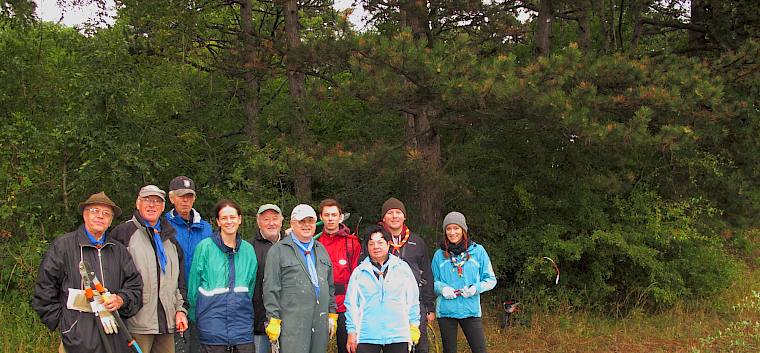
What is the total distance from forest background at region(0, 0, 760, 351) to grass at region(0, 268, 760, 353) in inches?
7.1

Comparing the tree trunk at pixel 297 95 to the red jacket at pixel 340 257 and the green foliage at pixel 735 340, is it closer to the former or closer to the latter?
the red jacket at pixel 340 257

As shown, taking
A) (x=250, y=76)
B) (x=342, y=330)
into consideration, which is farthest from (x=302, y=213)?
(x=250, y=76)

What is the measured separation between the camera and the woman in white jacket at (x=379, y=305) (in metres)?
4.37

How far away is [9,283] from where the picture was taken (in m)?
6.87

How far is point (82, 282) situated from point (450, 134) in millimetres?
7127

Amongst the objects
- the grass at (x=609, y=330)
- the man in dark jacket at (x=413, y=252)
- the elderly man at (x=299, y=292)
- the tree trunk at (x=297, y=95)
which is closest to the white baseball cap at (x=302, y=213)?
the elderly man at (x=299, y=292)

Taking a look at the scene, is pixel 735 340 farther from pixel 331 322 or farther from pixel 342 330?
pixel 331 322

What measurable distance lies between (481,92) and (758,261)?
7799mm

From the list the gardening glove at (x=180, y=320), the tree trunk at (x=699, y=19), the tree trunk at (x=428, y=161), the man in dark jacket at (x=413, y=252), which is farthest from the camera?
→ the tree trunk at (x=699, y=19)

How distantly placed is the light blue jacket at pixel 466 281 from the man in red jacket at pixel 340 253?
2.61 feet

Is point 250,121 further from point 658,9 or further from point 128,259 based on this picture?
point 658,9

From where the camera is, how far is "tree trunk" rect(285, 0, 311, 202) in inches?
316

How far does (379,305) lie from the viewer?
4379 millimetres

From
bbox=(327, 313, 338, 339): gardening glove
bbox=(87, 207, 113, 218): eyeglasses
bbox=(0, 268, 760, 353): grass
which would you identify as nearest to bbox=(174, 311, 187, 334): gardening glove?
bbox=(87, 207, 113, 218): eyeglasses
